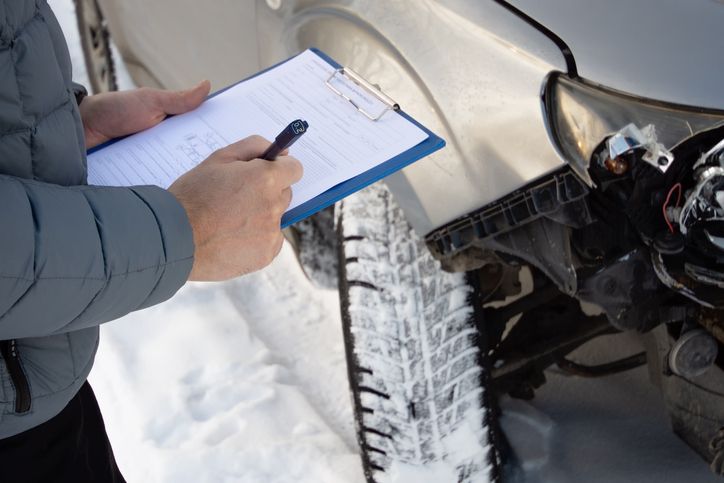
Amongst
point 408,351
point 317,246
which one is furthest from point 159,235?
point 317,246

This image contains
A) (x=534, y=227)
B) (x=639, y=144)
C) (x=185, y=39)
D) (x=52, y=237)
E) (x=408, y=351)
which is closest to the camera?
(x=52, y=237)

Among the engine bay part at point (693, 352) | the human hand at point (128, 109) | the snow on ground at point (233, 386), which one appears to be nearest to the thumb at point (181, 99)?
the human hand at point (128, 109)

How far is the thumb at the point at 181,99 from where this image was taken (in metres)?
1.51

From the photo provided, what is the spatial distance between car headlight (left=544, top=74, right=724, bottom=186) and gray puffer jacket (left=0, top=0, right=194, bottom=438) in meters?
0.70

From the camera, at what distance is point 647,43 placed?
1483mm

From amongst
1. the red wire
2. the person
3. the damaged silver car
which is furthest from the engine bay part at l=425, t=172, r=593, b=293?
the person

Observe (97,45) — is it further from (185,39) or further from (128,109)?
(128,109)

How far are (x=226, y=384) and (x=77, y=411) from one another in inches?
48.9

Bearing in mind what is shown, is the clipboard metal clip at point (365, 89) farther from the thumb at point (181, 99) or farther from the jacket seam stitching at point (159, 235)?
the jacket seam stitching at point (159, 235)

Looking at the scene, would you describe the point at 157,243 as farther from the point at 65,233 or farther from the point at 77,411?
the point at 77,411

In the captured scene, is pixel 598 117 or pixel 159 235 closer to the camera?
pixel 159 235

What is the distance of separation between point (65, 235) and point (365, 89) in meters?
0.66

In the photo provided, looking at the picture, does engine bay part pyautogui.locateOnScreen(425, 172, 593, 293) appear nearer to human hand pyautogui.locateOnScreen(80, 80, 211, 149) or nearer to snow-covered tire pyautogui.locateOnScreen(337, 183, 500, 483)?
snow-covered tire pyautogui.locateOnScreen(337, 183, 500, 483)

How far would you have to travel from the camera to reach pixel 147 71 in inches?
125
